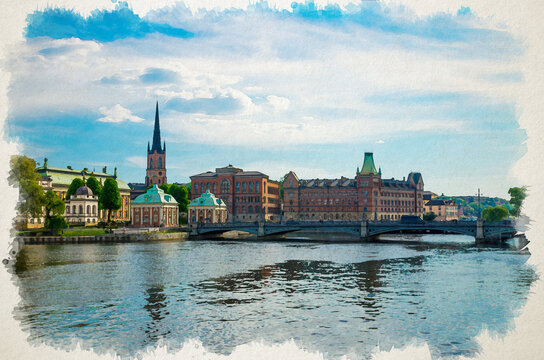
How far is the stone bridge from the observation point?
266 ft

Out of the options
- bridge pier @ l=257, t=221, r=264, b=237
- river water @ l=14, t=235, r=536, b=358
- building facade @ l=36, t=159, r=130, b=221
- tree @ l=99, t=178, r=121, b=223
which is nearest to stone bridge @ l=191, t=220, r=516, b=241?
bridge pier @ l=257, t=221, r=264, b=237

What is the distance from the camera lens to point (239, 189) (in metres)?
166

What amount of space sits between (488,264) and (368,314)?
27707 millimetres

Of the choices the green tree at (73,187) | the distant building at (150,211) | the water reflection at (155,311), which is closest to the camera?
the water reflection at (155,311)

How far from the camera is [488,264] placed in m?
49.5

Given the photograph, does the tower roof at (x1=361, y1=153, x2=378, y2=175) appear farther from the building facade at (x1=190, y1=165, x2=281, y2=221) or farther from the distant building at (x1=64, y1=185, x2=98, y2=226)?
the distant building at (x1=64, y1=185, x2=98, y2=226)

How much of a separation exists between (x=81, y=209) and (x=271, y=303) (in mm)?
94560

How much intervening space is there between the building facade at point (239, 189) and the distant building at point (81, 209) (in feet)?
178

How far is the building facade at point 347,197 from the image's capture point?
542ft

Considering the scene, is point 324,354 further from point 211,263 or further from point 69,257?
point 69,257

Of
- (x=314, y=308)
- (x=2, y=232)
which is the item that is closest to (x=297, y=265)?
(x=314, y=308)

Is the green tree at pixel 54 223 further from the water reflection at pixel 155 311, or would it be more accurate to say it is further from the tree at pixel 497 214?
the tree at pixel 497 214

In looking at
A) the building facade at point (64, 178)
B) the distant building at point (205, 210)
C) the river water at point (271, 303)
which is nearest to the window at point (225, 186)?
the distant building at point (205, 210)

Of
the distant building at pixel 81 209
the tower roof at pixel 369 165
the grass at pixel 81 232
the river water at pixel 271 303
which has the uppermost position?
the tower roof at pixel 369 165
